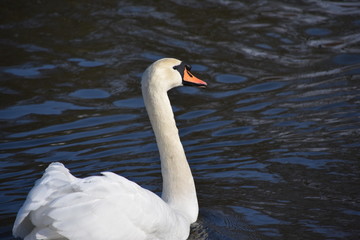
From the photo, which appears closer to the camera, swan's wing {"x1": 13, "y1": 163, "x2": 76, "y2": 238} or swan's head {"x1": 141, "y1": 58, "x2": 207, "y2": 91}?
swan's wing {"x1": 13, "y1": 163, "x2": 76, "y2": 238}

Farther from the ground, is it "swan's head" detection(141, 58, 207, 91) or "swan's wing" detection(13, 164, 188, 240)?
"swan's head" detection(141, 58, 207, 91)

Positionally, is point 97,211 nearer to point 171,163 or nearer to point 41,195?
point 41,195

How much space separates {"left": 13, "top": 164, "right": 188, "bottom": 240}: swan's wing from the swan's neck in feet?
2.45

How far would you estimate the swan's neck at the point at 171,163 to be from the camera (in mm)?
6633

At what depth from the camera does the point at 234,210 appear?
6.84 m

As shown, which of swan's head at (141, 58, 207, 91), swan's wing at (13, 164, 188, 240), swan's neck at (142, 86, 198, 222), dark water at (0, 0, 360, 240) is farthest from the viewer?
dark water at (0, 0, 360, 240)

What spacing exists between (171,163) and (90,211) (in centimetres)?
144

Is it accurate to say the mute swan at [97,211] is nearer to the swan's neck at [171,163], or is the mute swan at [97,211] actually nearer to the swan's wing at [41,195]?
the swan's wing at [41,195]

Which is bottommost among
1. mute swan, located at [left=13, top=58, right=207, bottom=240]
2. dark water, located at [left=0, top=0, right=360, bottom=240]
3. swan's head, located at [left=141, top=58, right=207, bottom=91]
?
dark water, located at [left=0, top=0, right=360, bottom=240]

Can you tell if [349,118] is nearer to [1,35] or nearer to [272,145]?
[272,145]

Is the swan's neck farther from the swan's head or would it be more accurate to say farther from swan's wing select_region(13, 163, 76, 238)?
swan's wing select_region(13, 163, 76, 238)

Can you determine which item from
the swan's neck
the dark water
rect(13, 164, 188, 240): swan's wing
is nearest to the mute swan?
rect(13, 164, 188, 240): swan's wing

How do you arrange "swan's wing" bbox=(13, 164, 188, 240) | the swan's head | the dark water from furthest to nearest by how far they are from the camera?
the dark water, the swan's head, "swan's wing" bbox=(13, 164, 188, 240)

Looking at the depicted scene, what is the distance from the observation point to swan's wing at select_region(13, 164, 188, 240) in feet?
17.5
